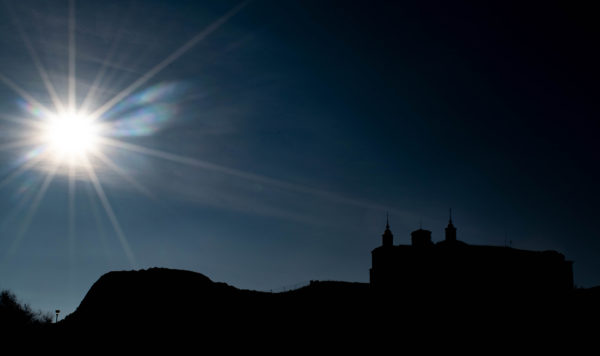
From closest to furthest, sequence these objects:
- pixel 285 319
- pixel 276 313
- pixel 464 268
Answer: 1. pixel 285 319
2. pixel 276 313
3. pixel 464 268

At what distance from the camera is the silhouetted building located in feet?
236

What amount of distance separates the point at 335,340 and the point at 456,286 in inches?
843

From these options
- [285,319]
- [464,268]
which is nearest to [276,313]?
[285,319]

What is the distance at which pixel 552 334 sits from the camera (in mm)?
56281

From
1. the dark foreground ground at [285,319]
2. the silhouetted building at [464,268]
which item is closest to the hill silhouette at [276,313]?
the dark foreground ground at [285,319]

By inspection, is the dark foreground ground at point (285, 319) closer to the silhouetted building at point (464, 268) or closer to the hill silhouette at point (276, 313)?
the hill silhouette at point (276, 313)

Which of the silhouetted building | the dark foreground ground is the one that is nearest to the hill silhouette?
the dark foreground ground

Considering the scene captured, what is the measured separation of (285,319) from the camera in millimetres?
60438

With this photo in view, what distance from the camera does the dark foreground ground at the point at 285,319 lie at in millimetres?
55500

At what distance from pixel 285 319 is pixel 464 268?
1037 inches

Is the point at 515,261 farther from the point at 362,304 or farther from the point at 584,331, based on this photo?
the point at 362,304

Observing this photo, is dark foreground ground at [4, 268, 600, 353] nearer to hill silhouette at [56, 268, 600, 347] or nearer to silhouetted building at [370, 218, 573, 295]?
hill silhouette at [56, 268, 600, 347]

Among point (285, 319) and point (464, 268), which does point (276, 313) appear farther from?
point (464, 268)

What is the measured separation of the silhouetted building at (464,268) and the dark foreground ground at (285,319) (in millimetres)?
7220
